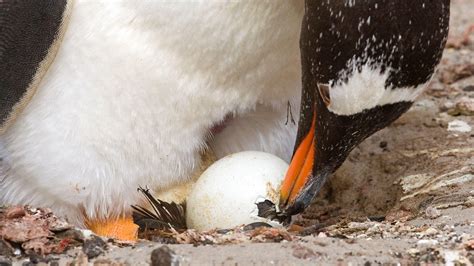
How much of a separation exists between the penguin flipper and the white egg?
24.5 inches

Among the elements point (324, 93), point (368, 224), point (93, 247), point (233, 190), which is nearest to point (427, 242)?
point (368, 224)

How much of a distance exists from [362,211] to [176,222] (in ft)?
2.33

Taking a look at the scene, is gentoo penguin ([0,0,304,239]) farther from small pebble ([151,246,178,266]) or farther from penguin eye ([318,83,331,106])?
small pebble ([151,246,178,266])

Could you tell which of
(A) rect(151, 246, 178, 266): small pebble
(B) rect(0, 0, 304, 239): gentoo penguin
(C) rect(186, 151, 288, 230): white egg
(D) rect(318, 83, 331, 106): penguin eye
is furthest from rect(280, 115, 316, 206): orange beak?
(A) rect(151, 246, 178, 266): small pebble

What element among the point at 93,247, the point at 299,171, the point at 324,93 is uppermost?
the point at 324,93

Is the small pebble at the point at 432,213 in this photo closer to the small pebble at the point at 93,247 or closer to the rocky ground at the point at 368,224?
the rocky ground at the point at 368,224

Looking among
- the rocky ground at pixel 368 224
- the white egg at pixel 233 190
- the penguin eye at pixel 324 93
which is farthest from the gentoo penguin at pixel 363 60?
the rocky ground at pixel 368 224

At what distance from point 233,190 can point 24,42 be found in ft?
2.52

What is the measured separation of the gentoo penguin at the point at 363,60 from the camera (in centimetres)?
248

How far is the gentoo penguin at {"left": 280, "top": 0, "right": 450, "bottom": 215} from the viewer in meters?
2.48

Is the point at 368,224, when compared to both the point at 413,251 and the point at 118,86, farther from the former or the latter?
the point at 118,86

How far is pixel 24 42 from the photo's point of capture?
2732 mm

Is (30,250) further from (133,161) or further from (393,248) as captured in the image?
(393,248)

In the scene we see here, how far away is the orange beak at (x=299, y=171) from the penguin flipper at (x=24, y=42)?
80 cm
